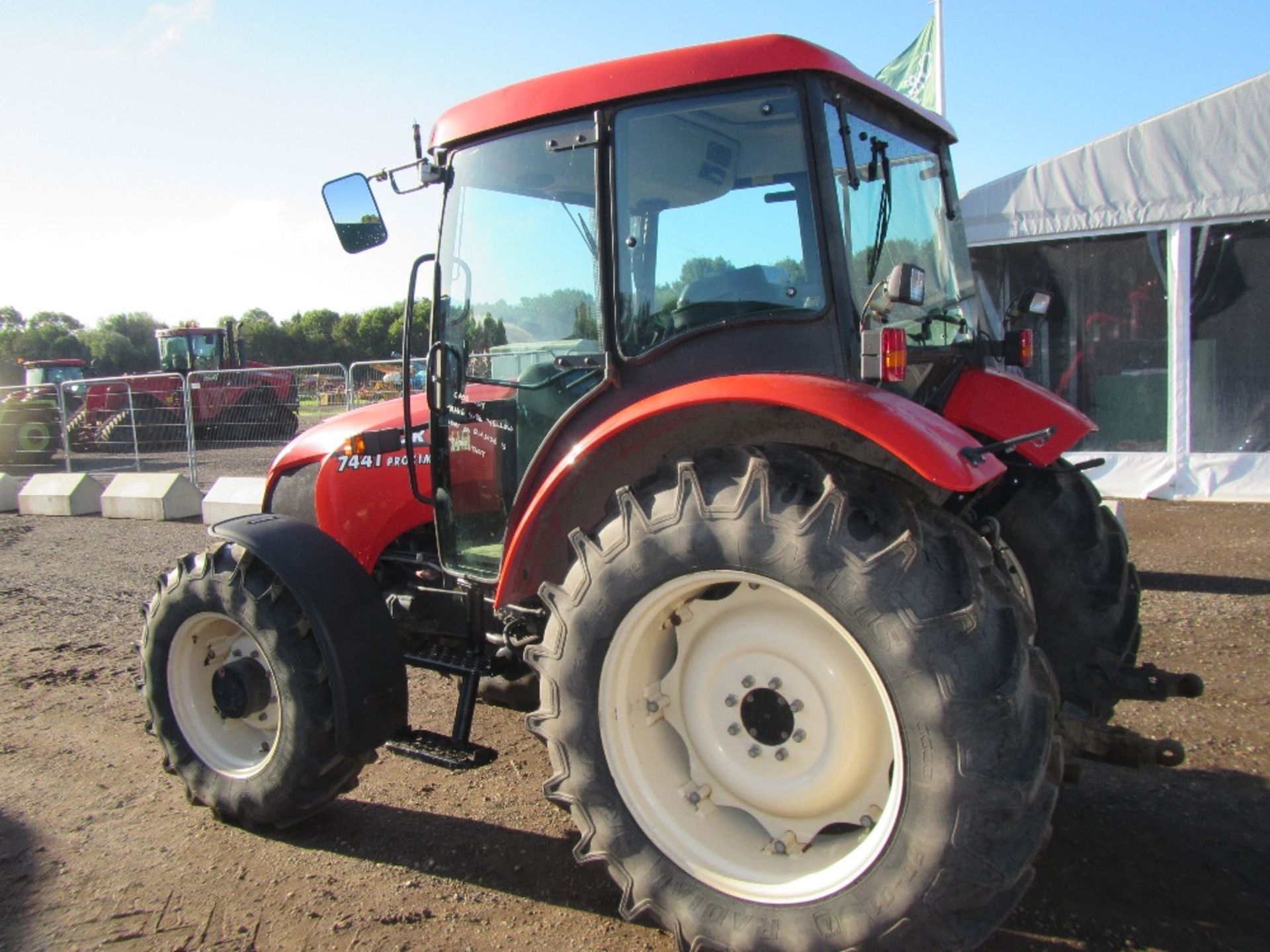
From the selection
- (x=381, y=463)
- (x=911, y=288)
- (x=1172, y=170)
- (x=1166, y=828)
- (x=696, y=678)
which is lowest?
(x=1166, y=828)

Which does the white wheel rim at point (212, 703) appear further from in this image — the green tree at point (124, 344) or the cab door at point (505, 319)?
the green tree at point (124, 344)

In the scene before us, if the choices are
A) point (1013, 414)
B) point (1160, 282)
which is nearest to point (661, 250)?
point (1013, 414)

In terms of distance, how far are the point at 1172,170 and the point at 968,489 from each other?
28.3 ft

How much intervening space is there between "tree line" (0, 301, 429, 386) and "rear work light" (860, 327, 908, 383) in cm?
5591

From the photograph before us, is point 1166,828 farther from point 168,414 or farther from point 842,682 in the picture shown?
point 168,414

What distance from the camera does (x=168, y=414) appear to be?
12.6 meters

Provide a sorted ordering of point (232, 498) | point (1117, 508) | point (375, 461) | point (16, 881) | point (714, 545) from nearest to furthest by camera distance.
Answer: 1. point (714, 545)
2. point (16, 881)
3. point (375, 461)
4. point (1117, 508)
5. point (232, 498)

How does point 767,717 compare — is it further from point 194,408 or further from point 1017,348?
point 194,408

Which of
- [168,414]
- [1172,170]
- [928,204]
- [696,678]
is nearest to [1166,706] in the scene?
[928,204]

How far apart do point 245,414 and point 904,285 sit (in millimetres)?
12061

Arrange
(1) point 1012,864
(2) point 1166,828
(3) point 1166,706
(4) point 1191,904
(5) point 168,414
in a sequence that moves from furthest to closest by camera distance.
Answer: (5) point 168,414
(3) point 1166,706
(2) point 1166,828
(4) point 1191,904
(1) point 1012,864

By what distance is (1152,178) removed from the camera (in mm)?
8930

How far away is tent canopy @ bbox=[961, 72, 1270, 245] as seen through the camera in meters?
8.60

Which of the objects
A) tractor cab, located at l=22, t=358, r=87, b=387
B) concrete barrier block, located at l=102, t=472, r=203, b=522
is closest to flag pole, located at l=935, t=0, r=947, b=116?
concrete barrier block, located at l=102, t=472, r=203, b=522
